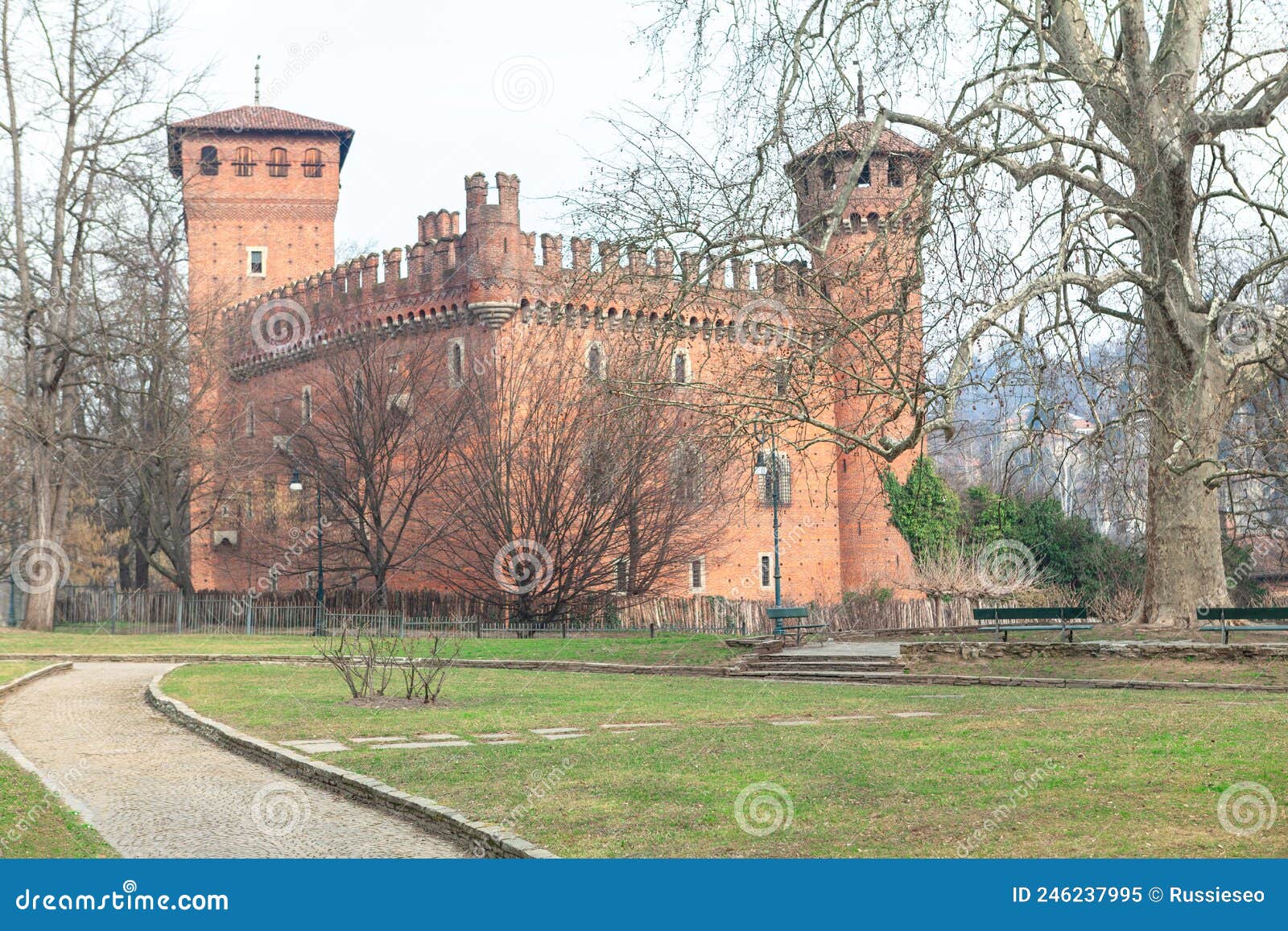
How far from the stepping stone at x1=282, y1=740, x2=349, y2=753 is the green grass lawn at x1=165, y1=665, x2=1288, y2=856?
25 cm

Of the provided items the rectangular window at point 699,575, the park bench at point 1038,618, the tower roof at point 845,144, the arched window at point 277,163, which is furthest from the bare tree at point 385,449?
the tower roof at point 845,144

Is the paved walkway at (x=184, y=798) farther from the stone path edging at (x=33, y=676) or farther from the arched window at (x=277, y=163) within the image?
the arched window at (x=277, y=163)

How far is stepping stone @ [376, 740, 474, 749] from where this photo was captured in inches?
474

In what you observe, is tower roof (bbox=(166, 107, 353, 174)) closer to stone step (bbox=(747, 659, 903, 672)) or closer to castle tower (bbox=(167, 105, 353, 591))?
castle tower (bbox=(167, 105, 353, 591))

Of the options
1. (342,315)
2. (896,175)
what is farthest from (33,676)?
(342,315)

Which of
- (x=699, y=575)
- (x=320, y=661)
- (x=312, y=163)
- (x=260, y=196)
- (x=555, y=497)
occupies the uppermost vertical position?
(x=312, y=163)

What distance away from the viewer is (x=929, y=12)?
14.4 meters

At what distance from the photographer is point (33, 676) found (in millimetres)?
21141

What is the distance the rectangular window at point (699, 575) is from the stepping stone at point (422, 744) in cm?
3076

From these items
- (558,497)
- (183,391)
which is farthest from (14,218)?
(558,497)

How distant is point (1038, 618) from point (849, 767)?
42.4 ft

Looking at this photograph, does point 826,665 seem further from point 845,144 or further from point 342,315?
point 342,315

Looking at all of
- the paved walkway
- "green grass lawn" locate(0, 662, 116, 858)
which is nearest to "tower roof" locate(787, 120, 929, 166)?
the paved walkway

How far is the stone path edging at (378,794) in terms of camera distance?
769 cm
